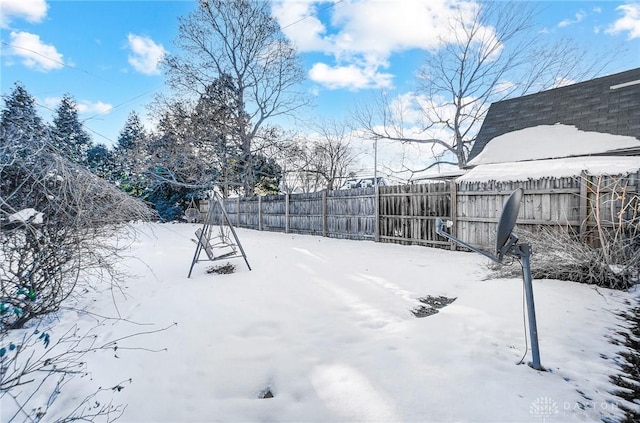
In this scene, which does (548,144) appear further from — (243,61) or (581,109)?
(243,61)

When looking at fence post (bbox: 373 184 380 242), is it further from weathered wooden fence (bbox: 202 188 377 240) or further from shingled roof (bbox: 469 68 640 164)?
shingled roof (bbox: 469 68 640 164)

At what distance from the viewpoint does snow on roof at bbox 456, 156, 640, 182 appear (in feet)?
13.8

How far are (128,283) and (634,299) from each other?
20.1ft

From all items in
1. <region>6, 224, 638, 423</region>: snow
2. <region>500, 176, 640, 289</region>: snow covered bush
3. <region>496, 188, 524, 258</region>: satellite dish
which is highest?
<region>496, 188, 524, 258</region>: satellite dish

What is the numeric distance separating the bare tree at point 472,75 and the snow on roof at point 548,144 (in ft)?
14.4

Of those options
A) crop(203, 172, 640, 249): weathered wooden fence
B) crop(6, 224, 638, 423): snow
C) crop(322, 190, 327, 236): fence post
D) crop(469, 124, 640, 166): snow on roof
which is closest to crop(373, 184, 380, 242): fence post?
crop(203, 172, 640, 249): weathered wooden fence

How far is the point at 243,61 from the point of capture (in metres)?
13.5

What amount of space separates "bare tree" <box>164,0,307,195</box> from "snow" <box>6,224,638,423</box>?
11550 millimetres

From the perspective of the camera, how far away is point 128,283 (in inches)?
160

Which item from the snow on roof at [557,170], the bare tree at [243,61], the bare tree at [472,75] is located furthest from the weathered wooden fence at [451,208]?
the bare tree at [472,75]

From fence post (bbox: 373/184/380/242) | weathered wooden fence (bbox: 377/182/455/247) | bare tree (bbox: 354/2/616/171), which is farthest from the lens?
bare tree (bbox: 354/2/616/171)

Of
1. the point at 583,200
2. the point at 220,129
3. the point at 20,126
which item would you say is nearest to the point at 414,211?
the point at 583,200

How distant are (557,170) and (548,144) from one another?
334 centimetres

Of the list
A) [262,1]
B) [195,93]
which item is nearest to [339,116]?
[262,1]
